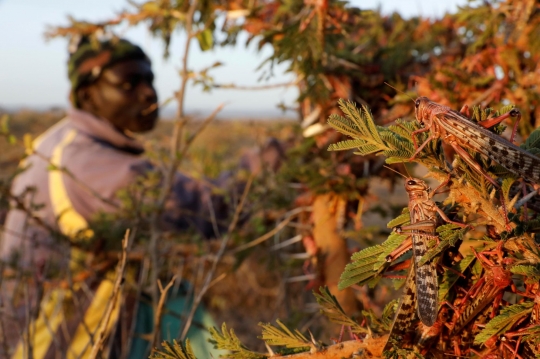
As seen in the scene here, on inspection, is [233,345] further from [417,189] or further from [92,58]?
[92,58]

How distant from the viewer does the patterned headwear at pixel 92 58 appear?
2189 millimetres

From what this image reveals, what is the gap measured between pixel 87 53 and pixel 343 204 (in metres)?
1.63

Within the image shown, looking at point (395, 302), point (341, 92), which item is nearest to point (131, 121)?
point (341, 92)

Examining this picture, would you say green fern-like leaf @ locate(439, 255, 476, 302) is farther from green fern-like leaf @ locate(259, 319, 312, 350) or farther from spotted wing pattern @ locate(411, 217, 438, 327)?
green fern-like leaf @ locate(259, 319, 312, 350)

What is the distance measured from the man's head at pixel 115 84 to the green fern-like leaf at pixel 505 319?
2.01 metres

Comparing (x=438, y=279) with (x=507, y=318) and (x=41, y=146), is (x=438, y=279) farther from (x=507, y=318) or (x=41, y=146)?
(x=41, y=146)

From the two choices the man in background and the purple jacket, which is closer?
the man in background

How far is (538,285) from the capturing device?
0.39 metres

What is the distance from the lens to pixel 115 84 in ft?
7.39

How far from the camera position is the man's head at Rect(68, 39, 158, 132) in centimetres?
221

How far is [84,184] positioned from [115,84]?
2.07ft

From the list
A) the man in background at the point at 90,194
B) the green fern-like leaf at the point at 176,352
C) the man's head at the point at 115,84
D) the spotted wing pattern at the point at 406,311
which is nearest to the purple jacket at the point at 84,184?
the man in background at the point at 90,194

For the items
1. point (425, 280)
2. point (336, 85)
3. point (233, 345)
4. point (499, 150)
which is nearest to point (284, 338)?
point (233, 345)

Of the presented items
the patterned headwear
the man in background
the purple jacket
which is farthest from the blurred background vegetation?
the patterned headwear
